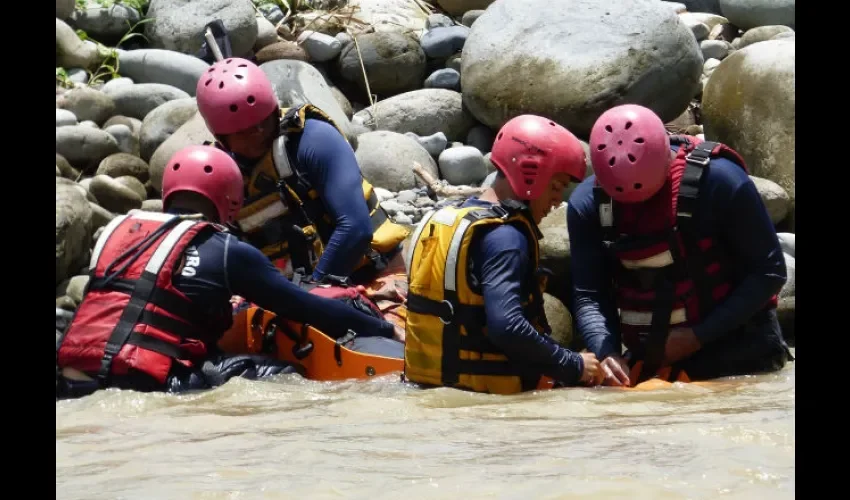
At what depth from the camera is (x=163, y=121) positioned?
436 inches

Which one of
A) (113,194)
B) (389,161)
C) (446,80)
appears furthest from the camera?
(446,80)

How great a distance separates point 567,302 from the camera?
304 inches

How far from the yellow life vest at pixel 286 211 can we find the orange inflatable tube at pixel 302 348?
0.46m

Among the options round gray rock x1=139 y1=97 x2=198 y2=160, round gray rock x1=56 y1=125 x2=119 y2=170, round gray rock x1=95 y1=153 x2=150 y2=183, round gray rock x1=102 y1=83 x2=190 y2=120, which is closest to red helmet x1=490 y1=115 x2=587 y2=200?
round gray rock x1=139 y1=97 x2=198 y2=160

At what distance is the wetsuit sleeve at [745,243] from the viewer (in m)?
5.45

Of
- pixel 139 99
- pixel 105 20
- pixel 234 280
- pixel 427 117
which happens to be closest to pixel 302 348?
pixel 234 280

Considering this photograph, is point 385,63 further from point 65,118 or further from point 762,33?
point 762,33

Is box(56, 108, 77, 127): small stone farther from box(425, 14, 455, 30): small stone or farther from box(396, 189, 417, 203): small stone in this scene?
box(425, 14, 455, 30): small stone

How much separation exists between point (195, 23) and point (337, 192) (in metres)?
6.84

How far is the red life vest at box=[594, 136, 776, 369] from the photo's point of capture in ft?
18.2

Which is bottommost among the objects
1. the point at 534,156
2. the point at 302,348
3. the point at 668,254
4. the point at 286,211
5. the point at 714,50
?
the point at 714,50
